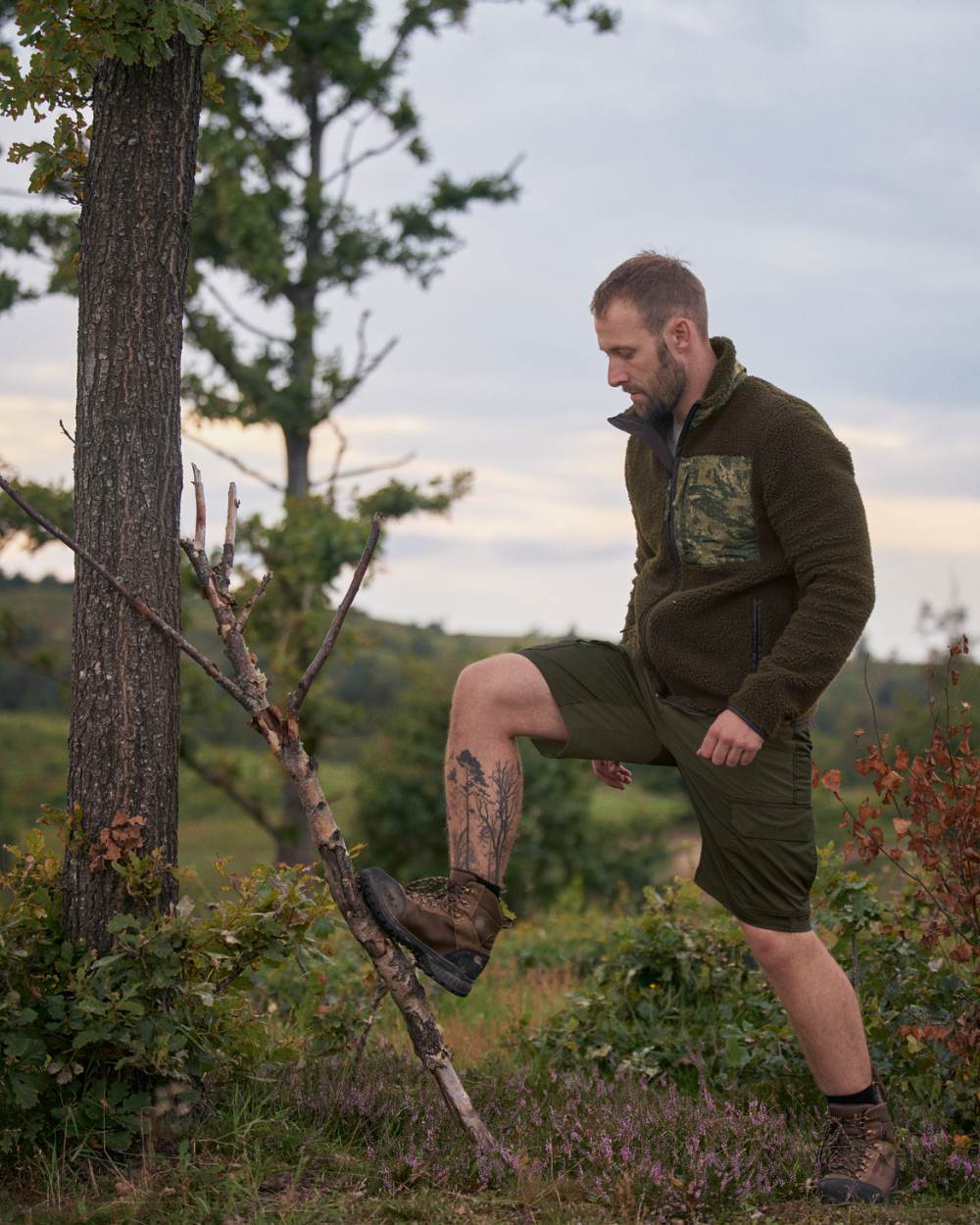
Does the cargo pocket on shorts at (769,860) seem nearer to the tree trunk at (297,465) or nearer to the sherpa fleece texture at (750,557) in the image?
the sherpa fleece texture at (750,557)

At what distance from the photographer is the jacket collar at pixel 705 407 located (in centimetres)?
422

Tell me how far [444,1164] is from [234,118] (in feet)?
42.8

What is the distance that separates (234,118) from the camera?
14539mm

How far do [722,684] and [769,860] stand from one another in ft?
1.86

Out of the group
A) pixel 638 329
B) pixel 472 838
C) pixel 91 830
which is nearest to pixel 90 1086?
pixel 91 830

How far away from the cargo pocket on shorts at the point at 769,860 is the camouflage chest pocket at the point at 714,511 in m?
0.81

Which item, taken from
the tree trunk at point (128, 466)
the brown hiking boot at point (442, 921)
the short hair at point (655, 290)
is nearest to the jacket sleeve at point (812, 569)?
the short hair at point (655, 290)

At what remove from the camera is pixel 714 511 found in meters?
4.21

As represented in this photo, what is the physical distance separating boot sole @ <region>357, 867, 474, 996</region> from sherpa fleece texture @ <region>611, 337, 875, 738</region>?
3.69ft

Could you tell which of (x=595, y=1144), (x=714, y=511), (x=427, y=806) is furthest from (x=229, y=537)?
(x=427, y=806)

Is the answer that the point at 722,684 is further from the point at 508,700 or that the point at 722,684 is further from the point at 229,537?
the point at 229,537

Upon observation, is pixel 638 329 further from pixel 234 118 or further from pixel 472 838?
pixel 234 118

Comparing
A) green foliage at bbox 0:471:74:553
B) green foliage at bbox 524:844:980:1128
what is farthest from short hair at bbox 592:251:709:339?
green foliage at bbox 0:471:74:553

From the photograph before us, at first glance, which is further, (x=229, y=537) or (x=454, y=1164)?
(x=229, y=537)
